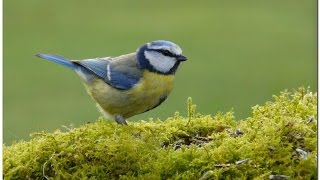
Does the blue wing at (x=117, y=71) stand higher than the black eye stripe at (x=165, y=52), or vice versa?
the black eye stripe at (x=165, y=52)

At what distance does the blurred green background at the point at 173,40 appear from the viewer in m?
8.84

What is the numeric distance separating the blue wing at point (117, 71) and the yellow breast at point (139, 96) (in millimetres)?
24

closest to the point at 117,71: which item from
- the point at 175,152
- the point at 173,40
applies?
the point at 175,152

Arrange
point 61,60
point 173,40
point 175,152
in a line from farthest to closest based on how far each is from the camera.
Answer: point 173,40
point 61,60
point 175,152

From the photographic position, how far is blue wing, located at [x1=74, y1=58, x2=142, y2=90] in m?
3.57

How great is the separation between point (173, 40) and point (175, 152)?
9.26 m

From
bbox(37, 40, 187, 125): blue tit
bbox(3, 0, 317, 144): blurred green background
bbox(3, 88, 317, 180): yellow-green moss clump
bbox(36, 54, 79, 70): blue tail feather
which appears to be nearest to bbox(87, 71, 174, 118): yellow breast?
bbox(37, 40, 187, 125): blue tit

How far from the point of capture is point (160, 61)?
352cm

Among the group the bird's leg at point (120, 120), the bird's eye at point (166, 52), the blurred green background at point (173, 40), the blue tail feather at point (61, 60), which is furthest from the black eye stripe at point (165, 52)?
the blurred green background at point (173, 40)

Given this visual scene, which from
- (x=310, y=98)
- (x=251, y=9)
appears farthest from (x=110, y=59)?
(x=251, y=9)

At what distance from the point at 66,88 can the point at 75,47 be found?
1711 millimetres

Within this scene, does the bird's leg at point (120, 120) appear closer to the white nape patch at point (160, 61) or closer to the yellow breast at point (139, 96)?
the yellow breast at point (139, 96)

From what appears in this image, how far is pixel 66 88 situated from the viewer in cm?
978

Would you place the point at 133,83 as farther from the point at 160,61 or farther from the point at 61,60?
the point at 61,60
